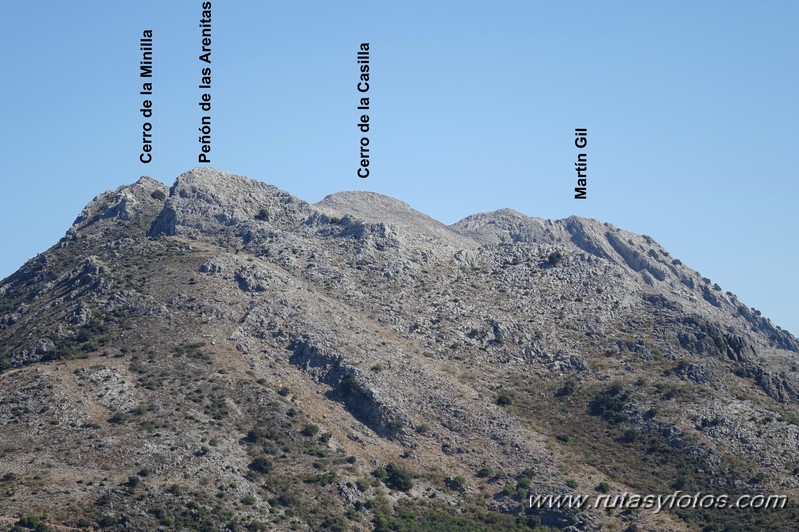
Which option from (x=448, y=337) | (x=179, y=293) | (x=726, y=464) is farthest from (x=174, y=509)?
(x=726, y=464)

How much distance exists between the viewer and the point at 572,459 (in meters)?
107

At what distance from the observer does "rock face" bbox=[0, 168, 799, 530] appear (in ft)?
310

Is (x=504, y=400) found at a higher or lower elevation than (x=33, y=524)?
higher

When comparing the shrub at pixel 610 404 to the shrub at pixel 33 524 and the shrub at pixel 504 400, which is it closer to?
the shrub at pixel 504 400

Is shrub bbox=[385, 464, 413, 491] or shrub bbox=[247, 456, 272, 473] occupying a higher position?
shrub bbox=[247, 456, 272, 473]

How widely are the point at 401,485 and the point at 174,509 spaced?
22.5 m

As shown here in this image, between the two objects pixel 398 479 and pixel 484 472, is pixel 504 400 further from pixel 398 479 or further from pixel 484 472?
pixel 398 479

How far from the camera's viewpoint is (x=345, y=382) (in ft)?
364

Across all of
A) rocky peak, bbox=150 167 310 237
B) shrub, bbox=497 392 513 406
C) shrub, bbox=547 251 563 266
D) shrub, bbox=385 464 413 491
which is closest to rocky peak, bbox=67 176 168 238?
rocky peak, bbox=150 167 310 237

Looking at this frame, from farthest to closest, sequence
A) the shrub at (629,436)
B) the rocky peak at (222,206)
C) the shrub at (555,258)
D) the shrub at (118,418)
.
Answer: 1. the shrub at (555,258)
2. the rocky peak at (222,206)
3. the shrub at (629,436)
4. the shrub at (118,418)

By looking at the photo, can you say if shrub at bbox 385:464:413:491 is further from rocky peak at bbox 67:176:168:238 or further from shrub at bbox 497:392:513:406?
rocky peak at bbox 67:176:168:238

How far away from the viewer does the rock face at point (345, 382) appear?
94.6 m

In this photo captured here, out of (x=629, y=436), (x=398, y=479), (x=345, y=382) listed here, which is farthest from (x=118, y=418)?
(x=629, y=436)

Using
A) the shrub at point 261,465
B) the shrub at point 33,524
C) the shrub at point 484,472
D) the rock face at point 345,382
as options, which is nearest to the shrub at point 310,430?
the rock face at point 345,382
